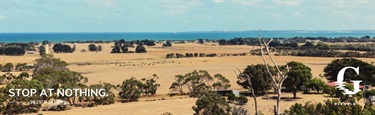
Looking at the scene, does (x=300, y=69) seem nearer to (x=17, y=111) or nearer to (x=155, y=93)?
(x=155, y=93)

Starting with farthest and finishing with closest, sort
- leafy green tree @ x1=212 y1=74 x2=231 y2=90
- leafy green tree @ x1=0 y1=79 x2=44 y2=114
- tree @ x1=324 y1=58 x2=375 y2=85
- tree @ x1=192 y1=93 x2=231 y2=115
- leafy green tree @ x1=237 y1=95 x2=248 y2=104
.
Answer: leafy green tree @ x1=212 y1=74 x2=231 y2=90, tree @ x1=324 y1=58 x2=375 y2=85, leafy green tree @ x1=237 y1=95 x2=248 y2=104, leafy green tree @ x1=0 y1=79 x2=44 y2=114, tree @ x1=192 y1=93 x2=231 y2=115

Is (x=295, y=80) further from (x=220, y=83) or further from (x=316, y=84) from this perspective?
(x=220, y=83)

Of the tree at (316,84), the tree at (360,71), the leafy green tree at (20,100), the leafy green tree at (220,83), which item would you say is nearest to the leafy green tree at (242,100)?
the leafy green tree at (220,83)

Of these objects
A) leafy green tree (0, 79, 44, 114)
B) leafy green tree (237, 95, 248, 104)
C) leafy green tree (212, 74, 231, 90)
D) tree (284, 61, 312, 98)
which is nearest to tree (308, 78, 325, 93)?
tree (284, 61, 312, 98)

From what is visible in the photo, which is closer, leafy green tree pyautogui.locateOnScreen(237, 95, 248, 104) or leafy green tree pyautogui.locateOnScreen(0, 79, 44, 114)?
leafy green tree pyautogui.locateOnScreen(0, 79, 44, 114)

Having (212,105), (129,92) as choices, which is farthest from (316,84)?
(129,92)

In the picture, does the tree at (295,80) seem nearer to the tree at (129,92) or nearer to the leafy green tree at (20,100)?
the tree at (129,92)

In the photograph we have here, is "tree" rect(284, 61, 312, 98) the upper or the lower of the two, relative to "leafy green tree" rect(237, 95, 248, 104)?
upper

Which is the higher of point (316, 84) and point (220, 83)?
point (316, 84)

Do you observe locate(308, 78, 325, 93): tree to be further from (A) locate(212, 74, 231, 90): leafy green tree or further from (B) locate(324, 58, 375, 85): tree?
(A) locate(212, 74, 231, 90): leafy green tree

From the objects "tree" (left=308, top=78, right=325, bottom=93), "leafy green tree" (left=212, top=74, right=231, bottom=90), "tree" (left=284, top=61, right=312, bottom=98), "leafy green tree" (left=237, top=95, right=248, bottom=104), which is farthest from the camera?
"leafy green tree" (left=212, top=74, right=231, bottom=90)

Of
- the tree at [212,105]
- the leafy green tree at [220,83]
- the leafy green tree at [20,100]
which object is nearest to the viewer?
the tree at [212,105]
